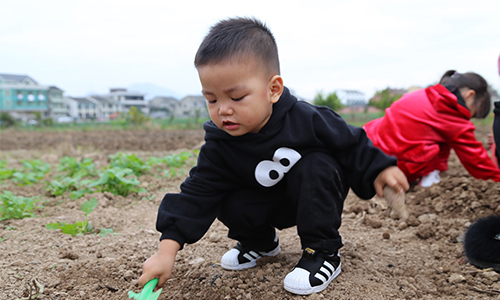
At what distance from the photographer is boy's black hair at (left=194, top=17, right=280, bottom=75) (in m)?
1.35

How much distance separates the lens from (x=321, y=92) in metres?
32.0

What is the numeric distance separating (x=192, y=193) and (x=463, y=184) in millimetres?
2278

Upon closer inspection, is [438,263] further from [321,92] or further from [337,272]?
[321,92]

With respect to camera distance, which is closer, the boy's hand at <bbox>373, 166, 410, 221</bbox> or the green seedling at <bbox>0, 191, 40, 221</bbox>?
the boy's hand at <bbox>373, 166, 410, 221</bbox>

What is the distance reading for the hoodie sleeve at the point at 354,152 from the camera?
1.50 m

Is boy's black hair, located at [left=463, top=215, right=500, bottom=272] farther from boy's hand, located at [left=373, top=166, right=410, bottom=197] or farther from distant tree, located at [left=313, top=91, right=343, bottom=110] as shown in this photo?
distant tree, located at [left=313, top=91, right=343, bottom=110]

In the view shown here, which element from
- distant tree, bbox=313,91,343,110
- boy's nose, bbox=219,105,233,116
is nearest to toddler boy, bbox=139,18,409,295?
boy's nose, bbox=219,105,233,116

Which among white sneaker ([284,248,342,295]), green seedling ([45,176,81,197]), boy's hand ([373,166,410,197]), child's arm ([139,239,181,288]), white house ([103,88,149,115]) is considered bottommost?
white house ([103,88,149,115])

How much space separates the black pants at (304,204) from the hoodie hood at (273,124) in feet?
0.62

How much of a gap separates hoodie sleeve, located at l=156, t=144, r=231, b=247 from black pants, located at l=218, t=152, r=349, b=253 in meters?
0.11

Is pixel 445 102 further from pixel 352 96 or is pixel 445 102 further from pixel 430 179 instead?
pixel 352 96

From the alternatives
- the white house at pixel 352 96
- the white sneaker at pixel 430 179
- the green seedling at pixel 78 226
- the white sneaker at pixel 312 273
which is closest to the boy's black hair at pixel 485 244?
the white sneaker at pixel 312 273

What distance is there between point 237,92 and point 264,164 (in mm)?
366

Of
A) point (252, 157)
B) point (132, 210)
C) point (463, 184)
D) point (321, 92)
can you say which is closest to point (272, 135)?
point (252, 157)
